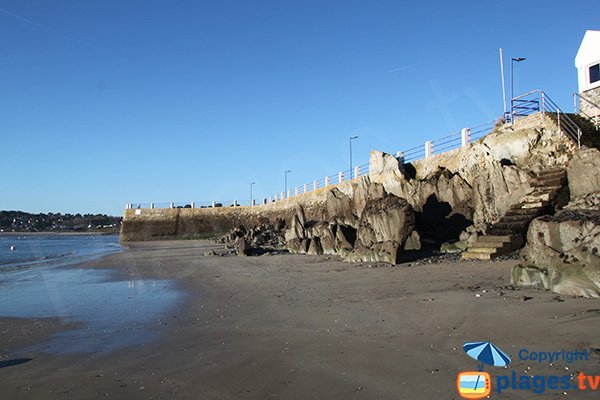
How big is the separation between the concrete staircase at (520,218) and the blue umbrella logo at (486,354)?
8862mm

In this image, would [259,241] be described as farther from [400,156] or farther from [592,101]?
[592,101]

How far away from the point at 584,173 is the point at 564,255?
8.35m

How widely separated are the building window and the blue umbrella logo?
988 inches

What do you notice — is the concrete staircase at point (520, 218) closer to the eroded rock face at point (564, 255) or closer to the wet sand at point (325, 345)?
the wet sand at point (325, 345)

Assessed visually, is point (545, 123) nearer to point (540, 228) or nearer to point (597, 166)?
point (597, 166)

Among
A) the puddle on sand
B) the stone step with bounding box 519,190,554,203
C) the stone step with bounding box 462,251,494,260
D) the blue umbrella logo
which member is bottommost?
the puddle on sand

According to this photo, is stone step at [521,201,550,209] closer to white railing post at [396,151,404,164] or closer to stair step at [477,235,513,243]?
stair step at [477,235,513,243]

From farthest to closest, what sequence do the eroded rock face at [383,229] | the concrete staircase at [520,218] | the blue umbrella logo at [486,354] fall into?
the eroded rock face at [383,229]
the concrete staircase at [520,218]
the blue umbrella logo at [486,354]

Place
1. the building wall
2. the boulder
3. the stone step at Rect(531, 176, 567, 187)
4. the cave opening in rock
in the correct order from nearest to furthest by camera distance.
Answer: the boulder
the stone step at Rect(531, 176, 567, 187)
the cave opening in rock
the building wall

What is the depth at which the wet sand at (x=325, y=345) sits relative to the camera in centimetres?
486

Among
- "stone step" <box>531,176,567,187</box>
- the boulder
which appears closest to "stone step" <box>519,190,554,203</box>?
"stone step" <box>531,176,567,187</box>

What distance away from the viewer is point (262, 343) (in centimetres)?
670

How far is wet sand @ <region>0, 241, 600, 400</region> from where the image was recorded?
15.9ft

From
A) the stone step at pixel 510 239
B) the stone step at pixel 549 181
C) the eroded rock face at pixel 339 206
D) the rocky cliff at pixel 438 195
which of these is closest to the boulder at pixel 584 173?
the stone step at pixel 549 181
